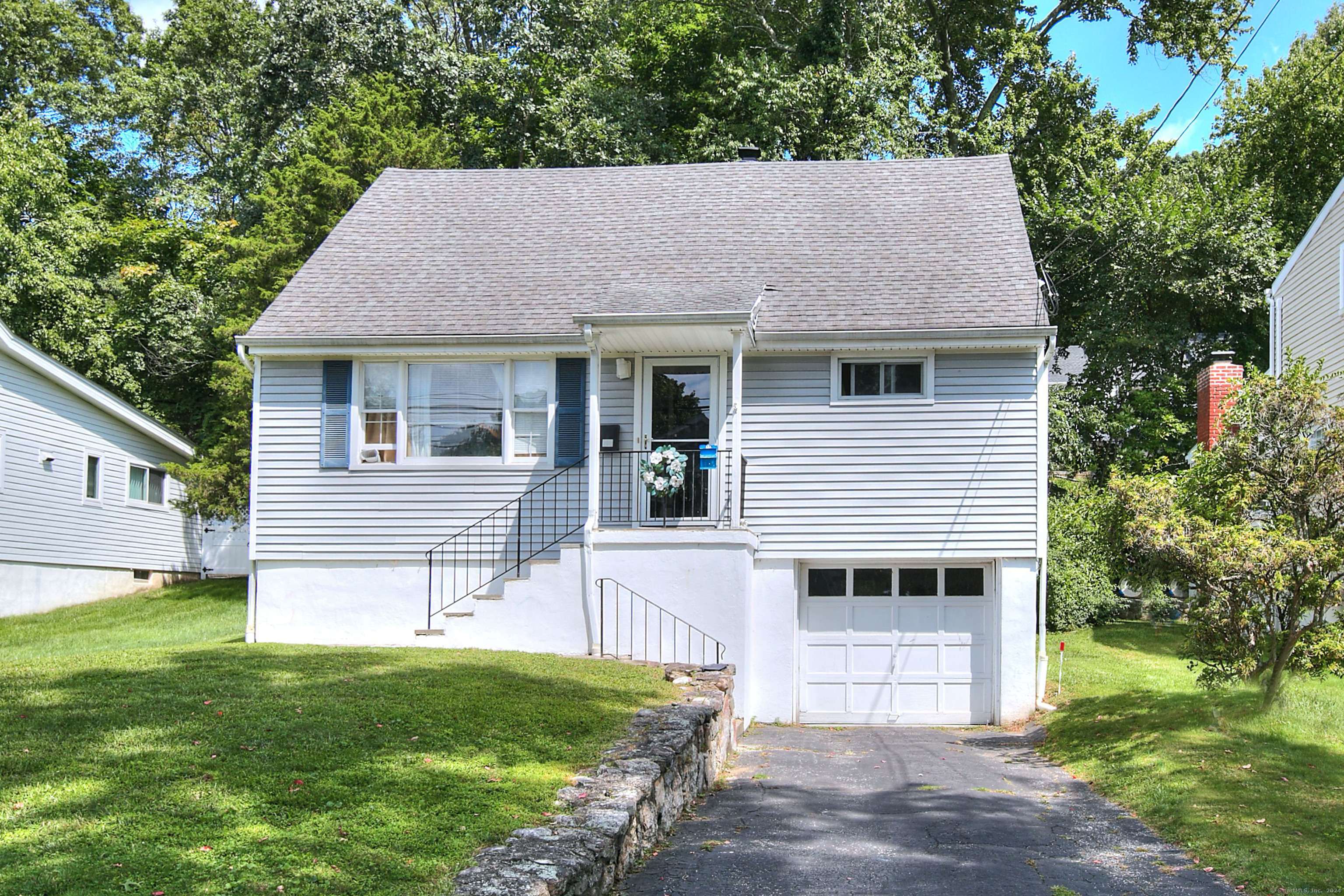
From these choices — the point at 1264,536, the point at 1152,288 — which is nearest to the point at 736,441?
the point at 1264,536

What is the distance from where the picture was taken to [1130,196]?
2436 centimetres

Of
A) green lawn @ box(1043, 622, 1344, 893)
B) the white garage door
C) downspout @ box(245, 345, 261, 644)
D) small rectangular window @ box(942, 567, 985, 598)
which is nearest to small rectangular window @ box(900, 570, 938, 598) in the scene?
the white garage door

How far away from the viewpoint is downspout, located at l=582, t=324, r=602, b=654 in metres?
13.6

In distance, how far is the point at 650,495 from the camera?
47.7ft

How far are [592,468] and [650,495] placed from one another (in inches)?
38.3

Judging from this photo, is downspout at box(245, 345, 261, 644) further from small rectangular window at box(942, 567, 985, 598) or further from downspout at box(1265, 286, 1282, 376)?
downspout at box(1265, 286, 1282, 376)

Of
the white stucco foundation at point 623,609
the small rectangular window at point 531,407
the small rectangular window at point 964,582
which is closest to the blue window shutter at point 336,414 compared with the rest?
the white stucco foundation at point 623,609

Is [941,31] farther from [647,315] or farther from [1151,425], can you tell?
[647,315]

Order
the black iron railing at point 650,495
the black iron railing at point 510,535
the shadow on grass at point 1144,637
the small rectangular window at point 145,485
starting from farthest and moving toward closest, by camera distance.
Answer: the small rectangular window at point 145,485
the shadow on grass at point 1144,637
the black iron railing at point 510,535
the black iron railing at point 650,495

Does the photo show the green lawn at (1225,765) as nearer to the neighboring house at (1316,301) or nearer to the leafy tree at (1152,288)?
the neighboring house at (1316,301)

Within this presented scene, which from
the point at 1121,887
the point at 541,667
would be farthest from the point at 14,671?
the point at 1121,887

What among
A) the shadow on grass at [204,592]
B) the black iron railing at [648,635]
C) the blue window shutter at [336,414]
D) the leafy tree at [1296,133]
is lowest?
the shadow on grass at [204,592]

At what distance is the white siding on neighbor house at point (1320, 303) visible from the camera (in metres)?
18.8

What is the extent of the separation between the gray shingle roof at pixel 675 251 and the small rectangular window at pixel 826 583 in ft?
9.85
